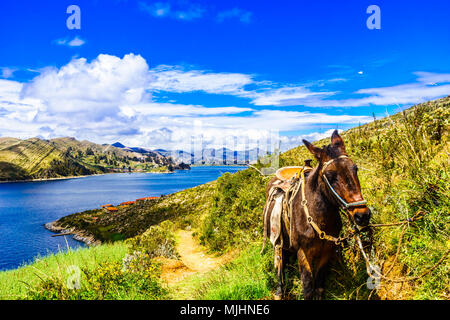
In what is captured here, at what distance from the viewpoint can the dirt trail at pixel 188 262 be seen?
8.88m

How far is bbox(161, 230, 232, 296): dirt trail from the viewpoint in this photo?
888cm

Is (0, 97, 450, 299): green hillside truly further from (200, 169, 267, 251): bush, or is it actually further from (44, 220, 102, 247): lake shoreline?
(44, 220, 102, 247): lake shoreline

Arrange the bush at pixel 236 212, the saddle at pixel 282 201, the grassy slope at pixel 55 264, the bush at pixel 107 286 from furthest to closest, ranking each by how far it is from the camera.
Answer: the bush at pixel 236 212
the grassy slope at pixel 55 264
the bush at pixel 107 286
the saddle at pixel 282 201

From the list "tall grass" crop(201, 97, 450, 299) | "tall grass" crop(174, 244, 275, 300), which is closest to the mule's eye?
"tall grass" crop(201, 97, 450, 299)

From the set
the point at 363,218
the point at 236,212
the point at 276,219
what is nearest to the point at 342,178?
the point at 363,218

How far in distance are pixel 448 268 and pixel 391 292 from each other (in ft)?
2.95

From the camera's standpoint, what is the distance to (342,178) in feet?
9.67

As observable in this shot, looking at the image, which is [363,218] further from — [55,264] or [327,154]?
[55,264]

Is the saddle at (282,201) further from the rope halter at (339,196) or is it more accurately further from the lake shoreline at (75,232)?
the lake shoreline at (75,232)

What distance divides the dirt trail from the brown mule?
5.04 m

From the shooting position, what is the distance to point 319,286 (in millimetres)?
3680

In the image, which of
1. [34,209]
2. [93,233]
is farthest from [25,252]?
[34,209]

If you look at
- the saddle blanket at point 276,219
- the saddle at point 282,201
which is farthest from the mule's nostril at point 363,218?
the saddle blanket at point 276,219
